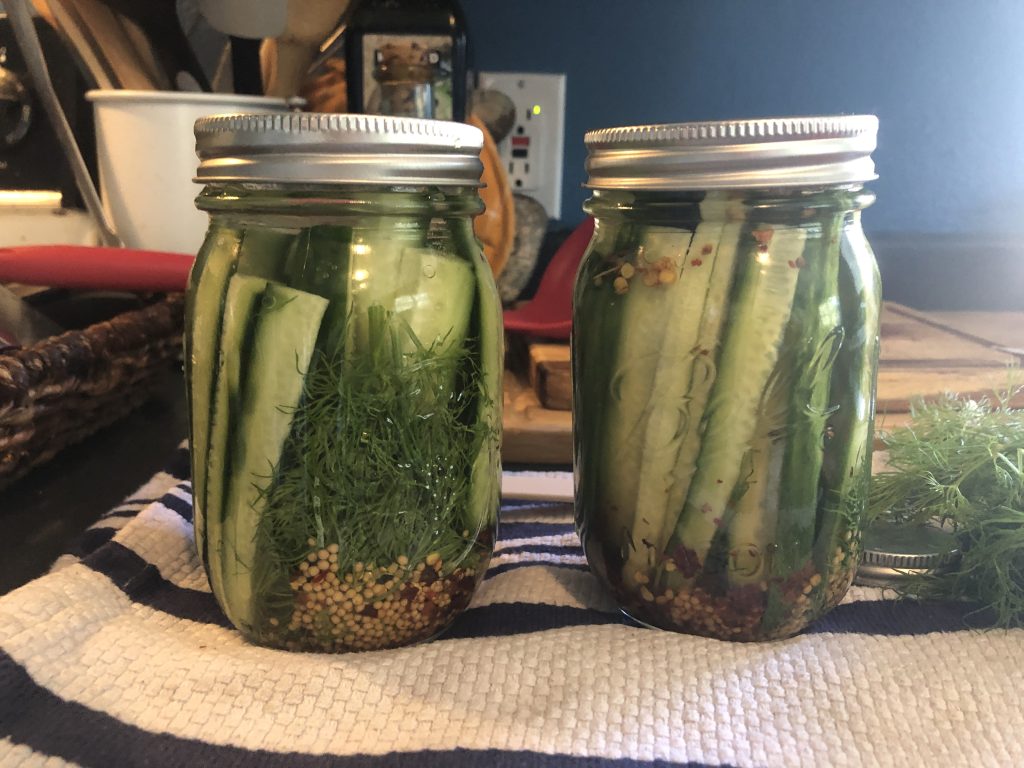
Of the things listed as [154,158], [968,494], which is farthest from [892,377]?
[154,158]

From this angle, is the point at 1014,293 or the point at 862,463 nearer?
the point at 862,463

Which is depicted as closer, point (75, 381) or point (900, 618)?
point (900, 618)

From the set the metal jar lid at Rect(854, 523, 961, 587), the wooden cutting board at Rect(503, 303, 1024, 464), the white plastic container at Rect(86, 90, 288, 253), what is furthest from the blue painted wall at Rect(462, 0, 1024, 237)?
the metal jar lid at Rect(854, 523, 961, 587)

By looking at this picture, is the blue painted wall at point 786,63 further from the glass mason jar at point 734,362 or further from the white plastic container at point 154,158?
the glass mason jar at point 734,362

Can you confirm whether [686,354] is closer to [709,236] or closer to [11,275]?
[709,236]

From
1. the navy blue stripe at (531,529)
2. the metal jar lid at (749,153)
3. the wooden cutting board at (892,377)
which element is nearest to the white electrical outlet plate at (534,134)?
the wooden cutting board at (892,377)

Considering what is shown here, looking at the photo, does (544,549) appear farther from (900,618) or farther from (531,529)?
(900,618)

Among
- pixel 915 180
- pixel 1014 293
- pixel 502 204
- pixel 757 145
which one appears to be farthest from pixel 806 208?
pixel 1014 293
